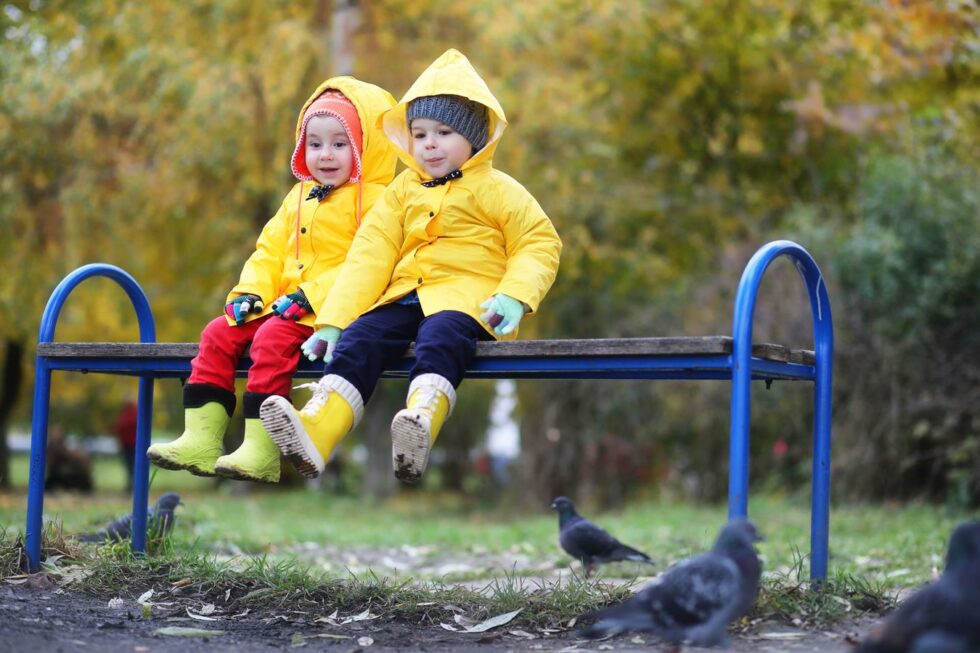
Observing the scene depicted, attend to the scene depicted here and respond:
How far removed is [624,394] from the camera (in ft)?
43.1

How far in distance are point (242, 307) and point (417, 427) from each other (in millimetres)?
1125

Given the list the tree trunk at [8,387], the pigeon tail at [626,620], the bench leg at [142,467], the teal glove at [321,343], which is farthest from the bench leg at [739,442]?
the tree trunk at [8,387]

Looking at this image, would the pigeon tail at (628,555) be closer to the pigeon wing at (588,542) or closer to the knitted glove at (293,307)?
the pigeon wing at (588,542)

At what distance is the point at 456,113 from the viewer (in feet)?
14.7

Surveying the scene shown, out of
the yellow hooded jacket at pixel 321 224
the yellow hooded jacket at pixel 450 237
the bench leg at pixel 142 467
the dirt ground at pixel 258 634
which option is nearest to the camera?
the dirt ground at pixel 258 634

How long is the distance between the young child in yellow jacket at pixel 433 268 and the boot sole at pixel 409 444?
0.04 feet

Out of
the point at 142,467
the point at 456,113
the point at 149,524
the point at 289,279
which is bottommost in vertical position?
the point at 149,524

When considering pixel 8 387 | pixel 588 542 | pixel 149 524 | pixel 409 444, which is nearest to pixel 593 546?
pixel 588 542

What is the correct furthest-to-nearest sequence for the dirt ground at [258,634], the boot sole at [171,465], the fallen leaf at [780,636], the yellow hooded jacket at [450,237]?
the yellow hooded jacket at [450,237] → the boot sole at [171,465] → the fallen leaf at [780,636] → the dirt ground at [258,634]

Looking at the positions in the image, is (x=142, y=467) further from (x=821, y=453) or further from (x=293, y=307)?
(x=821, y=453)

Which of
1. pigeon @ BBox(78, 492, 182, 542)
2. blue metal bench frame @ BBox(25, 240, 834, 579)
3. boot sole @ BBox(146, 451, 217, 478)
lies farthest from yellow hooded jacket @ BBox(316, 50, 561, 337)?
pigeon @ BBox(78, 492, 182, 542)

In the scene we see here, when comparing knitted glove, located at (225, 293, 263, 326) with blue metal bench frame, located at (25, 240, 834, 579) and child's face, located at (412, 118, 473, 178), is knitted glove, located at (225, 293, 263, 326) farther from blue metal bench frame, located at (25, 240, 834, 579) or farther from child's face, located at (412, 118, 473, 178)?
child's face, located at (412, 118, 473, 178)

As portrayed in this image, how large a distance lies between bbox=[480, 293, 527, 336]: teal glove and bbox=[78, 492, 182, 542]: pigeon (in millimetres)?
2021

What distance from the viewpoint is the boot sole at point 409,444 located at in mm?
3672
